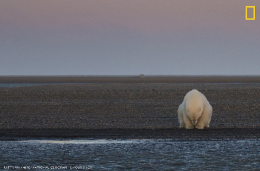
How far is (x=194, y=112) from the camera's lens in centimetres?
2083

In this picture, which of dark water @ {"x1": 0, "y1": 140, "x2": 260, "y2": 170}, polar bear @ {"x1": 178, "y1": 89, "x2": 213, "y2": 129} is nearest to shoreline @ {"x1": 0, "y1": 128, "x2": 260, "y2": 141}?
polar bear @ {"x1": 178, "y1": 89, "x2": 213, "y2": 129}

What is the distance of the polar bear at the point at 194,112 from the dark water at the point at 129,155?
2762mm

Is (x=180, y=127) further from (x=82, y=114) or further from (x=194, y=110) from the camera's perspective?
(x=82, y=114)

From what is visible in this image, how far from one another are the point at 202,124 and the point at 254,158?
627 centimetres

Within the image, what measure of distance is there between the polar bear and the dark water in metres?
2.76

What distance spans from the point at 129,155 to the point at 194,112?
5.46 metres

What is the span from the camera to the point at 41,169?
552 inches

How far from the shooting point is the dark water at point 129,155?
14422 mm

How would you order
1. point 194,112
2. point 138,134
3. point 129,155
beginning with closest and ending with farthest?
point 129,155, point 138,134, point 194,112

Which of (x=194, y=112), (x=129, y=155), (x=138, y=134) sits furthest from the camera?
(x=194, y=112)

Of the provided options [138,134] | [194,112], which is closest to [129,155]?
[138,134]

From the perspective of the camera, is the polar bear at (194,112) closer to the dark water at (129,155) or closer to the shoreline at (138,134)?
the shoreline at (138,134)

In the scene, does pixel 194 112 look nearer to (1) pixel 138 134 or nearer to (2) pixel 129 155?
(1) pixel 138 134

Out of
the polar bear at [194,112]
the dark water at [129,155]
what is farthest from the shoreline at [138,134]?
the dark water at [129,155]
